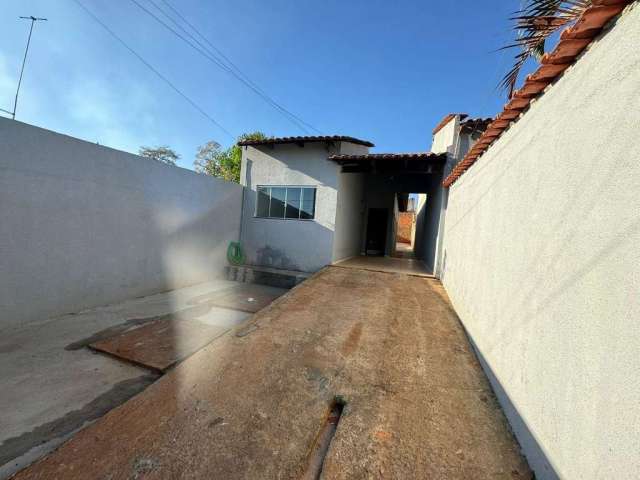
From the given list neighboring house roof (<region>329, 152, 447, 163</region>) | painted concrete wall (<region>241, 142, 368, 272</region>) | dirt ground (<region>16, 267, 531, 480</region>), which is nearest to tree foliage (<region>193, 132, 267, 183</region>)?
painted concrete wall (<region>241, 142, 368, 272</region>)

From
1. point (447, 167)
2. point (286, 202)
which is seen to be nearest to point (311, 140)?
point (286, 202)

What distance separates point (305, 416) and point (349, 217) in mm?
7596

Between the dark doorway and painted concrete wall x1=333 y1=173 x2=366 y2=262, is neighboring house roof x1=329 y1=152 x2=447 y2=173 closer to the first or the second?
painted concrete wall x1=333 y1=173 x2=366 y2=262

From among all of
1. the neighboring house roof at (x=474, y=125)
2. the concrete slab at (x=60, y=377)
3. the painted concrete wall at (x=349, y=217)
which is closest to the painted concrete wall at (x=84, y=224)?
the concrete slab at (x=60, y=377)

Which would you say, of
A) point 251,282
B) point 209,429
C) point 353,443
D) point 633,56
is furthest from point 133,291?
point 633,56

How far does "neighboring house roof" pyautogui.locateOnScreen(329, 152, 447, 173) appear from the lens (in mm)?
6477

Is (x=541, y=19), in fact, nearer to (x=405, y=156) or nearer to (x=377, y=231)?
(x=405, y=156)

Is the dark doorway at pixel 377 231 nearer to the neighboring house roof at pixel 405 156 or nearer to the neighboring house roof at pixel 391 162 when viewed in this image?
the neighboring house roof at pixel 391 162

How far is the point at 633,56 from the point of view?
1.16 metres

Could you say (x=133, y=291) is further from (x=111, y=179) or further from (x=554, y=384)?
(x=554, y=384)

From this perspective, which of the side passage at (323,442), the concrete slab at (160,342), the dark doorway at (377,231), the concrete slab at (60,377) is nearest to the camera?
the side passage at (323,442)

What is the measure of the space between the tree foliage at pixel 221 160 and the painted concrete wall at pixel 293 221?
7023 mm

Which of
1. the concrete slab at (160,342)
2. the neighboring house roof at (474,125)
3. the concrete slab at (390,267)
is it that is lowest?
the concrete slab at (160,342)

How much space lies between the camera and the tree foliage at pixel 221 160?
1839 centimetres
